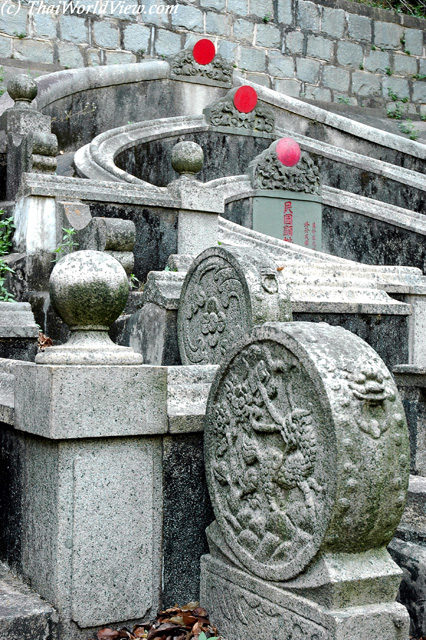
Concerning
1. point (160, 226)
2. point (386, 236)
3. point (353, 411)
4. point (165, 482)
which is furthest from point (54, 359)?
point (386, 236)

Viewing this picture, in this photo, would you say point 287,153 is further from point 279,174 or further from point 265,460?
point 265,460

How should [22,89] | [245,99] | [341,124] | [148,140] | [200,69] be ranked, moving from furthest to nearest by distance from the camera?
1. [341,124]
2. [200,69]
3. [245,99]
4. [148,140]
5. [22,89]

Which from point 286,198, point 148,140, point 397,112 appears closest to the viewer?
point 286,198

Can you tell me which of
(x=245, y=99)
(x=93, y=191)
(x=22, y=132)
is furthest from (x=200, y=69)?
(x=93, y=191)

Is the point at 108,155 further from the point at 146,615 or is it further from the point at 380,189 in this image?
the point at 146,615

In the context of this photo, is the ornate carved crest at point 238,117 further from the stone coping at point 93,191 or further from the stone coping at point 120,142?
the stone coping at point 93,191

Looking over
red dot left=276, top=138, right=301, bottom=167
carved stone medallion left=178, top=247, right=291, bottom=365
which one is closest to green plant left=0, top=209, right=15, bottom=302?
carved stone medallion left=178, top=247, right=291, bottom=365

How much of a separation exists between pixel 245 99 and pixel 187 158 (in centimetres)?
420

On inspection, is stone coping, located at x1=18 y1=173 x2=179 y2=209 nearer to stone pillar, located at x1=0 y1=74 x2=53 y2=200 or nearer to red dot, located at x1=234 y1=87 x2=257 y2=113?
stone pillar, located at x1=0 y1=74 x2=53 y2=200

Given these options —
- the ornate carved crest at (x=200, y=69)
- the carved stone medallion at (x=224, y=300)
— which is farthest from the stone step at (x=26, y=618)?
the ornate carved crest at (x=200, y=69)

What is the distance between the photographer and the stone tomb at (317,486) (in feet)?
8.21

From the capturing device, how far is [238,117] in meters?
10.9

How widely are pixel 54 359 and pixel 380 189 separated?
379 inches

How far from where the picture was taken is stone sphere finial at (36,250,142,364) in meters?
3.03
